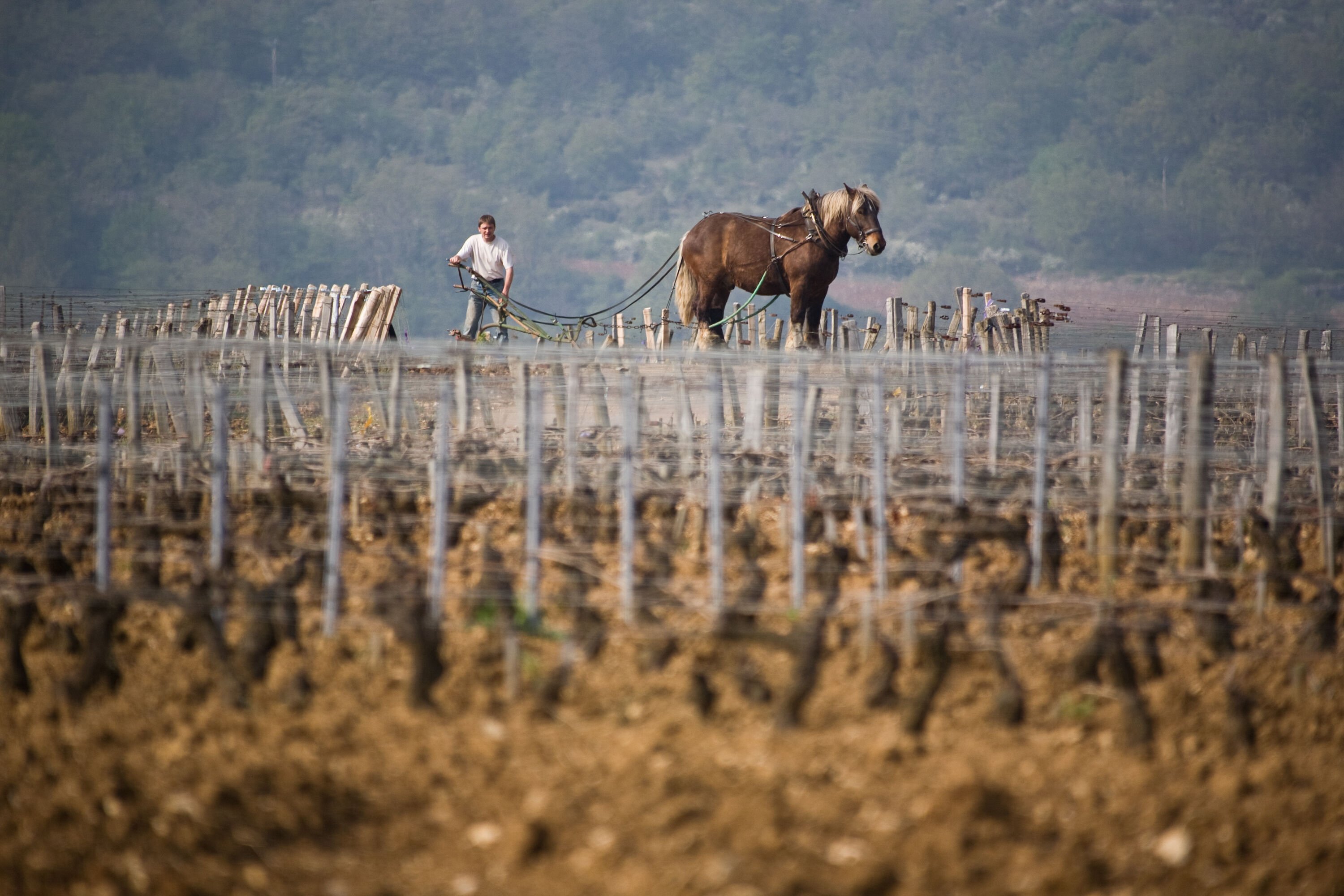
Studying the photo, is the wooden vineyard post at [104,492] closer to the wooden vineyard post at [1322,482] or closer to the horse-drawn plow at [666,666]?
the horse-drawn plow at [666,666]

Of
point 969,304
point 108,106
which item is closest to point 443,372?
point 969,304

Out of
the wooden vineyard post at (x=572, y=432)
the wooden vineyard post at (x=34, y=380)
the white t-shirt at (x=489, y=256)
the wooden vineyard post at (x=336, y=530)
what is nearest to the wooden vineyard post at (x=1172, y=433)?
the wooden vineyard post at (x=572, y=432)

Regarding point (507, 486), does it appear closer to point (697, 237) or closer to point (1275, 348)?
point (697, 237)

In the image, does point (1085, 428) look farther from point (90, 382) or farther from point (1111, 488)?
point (90, 382)

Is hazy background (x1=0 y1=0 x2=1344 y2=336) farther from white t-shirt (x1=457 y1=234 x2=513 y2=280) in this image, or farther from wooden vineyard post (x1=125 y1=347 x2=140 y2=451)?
wooden vineyard post (x1=125 y1=347 x2=140 y2=451)

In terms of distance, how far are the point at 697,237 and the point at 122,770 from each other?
43.8 feet

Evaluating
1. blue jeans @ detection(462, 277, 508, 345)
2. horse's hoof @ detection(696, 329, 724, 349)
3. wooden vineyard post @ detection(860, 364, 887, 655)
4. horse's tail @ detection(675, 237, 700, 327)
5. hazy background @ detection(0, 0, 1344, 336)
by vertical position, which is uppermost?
hazy background @ detection(0, 0, 1344, 336)

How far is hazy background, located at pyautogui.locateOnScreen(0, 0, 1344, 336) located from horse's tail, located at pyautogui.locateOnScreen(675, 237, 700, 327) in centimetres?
5185

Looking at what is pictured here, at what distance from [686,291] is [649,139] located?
80.6 metres

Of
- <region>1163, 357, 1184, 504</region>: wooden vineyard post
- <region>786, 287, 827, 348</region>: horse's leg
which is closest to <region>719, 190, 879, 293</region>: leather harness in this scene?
<region>786, 287, 827, 348</region>: horse's leg

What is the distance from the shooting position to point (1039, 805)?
16.5 ft

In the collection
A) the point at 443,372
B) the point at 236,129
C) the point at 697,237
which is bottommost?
the point at 443,372

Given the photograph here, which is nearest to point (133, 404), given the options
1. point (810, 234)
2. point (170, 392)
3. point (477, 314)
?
point (170, 392)

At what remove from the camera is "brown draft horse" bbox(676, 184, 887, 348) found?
15.5 m
